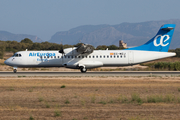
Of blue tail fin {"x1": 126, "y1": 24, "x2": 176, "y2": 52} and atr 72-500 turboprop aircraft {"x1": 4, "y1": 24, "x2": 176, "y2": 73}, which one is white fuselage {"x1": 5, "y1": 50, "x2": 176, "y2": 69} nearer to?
atr 72-500 turboprop aircraft {"x1": 4, "y1": 24, "x2": 176, "y2": 73}

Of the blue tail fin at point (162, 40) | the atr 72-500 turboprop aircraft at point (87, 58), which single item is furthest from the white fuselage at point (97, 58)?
the blue tail fin at point (162, 40)

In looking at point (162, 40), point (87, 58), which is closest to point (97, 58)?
point (87, 58)

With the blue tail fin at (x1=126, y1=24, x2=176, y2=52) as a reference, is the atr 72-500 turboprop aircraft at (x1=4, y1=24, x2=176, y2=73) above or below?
below

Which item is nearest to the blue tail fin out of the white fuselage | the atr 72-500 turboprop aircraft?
the atr 72-500 turboprop aircraft

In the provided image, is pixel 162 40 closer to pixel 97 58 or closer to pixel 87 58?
pixel 97 58

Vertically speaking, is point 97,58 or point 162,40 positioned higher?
point 162,40

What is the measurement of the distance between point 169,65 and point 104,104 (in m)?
29.7

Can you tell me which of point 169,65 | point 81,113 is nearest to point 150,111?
point 81,113

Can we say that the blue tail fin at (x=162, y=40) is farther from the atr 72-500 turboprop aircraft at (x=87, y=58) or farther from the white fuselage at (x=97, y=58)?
the white fuselage at (x=97, y=58)

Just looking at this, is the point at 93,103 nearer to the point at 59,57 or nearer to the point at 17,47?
the point at 59,57

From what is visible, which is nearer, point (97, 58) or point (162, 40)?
point (97, 58)

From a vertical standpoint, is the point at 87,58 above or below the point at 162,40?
below

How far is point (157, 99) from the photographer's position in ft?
41.9

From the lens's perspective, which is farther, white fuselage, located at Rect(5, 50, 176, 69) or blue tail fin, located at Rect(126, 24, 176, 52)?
blue tail fin, located at Rect(126, 24, 176, 52)
